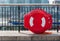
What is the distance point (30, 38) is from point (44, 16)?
842 mm

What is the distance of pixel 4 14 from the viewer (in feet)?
31.4

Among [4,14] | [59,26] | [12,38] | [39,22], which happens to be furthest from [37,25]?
[4,14]

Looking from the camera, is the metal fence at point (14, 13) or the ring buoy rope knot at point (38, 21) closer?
the ring buoy rope knot at point (38, 21)

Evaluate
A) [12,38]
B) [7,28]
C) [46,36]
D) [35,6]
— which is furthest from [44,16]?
[7,28]

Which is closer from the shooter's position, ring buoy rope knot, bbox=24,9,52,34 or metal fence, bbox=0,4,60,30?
ring buoy rope knot, bbox=24,9,52,34

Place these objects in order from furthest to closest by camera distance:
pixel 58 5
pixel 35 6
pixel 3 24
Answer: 1. pixel 3 24
2. pixel 35 6
3. pixel 58 5

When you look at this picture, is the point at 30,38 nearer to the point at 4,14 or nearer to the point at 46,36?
the point at 46,36

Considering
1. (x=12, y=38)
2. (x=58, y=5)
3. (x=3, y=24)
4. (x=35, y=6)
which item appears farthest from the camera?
(x=3, y=24)

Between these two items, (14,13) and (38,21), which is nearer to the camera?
(38,21)

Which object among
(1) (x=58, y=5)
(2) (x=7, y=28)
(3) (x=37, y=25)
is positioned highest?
(1) (x=58, y=5)

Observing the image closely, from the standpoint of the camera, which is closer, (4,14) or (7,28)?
(7,28)

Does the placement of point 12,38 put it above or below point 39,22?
below

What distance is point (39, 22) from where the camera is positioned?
686cm

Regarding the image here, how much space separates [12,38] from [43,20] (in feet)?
3.76
